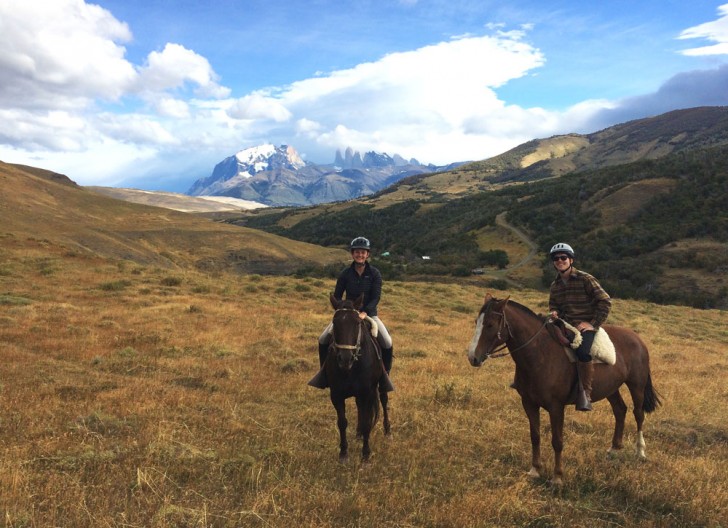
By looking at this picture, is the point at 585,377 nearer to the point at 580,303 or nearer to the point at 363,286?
the point at 580,303

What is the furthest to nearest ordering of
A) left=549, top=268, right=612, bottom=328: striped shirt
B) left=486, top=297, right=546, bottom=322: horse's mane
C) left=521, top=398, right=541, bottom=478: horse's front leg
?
left=549, top=268, right=612, bottom=328: striped shirt < left=521, top=398, right=541, bottom=478: horse's front leg < left=486, top=297, right=546, bottom=322: horse's mane

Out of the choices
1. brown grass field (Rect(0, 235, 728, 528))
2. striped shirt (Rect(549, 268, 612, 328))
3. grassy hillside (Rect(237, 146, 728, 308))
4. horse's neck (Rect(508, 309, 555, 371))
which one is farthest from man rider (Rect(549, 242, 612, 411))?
grassy hillside (Rect(237, 146, 728, 308))

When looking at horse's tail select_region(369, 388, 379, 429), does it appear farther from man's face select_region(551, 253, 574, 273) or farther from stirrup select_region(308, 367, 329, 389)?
man's face select_region(551, 253, 574, 273)

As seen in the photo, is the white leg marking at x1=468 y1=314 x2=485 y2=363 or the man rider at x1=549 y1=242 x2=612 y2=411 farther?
the man rider at x1=549 y1=242 x2=612 y2=411

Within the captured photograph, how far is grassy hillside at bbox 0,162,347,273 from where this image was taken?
50.6 metres

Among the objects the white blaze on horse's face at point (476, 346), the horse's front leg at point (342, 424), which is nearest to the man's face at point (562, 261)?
the white blaze on horse's face at point (476, 346)

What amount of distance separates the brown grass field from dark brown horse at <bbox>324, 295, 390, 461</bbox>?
0.74 m

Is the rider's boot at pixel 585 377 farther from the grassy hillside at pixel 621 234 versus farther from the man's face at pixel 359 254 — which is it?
the grassy hillside at pixel 621 234

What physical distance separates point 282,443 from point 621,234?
251ft

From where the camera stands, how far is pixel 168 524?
16.4 feet

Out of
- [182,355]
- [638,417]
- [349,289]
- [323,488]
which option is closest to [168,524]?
[323,488]

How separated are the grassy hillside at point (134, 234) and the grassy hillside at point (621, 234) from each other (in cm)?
1932

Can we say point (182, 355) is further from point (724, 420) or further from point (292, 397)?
point (724, 420)

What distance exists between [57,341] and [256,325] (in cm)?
767
